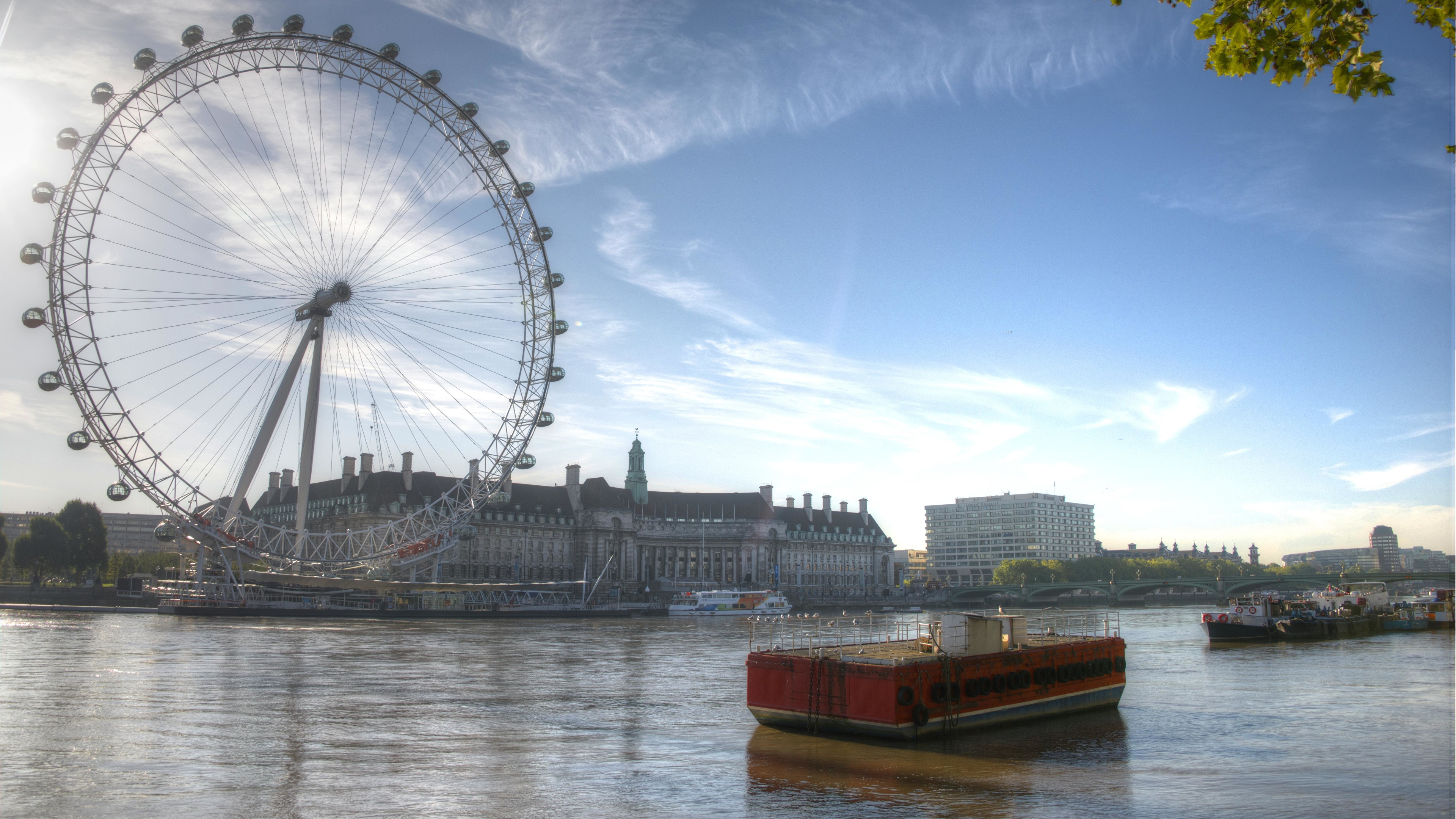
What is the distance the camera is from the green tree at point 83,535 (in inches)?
4951

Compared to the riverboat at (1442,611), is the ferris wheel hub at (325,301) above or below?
above

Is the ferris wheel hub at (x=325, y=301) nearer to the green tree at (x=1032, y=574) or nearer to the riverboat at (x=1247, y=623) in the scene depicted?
the riverboat at (x=1247, y=623)

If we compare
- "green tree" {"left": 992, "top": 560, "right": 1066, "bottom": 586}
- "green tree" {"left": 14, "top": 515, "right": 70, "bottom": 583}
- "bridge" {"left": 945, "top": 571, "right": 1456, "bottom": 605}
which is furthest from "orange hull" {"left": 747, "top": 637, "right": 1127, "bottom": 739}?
"green tree" {"left": 992, "top": 560, "right": 1066, "bottom": 586}

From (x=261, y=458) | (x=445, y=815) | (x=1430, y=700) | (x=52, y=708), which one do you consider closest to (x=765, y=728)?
(x=445, y=815)

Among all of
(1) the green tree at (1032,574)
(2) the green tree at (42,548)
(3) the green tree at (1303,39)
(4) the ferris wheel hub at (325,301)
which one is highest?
(4) the ferris wheel hub at (325,301)

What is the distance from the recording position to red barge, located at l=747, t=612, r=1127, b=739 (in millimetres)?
29266

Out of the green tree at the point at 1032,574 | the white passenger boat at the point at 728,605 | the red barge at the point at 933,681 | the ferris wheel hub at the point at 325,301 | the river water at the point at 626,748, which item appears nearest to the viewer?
the river water at the point at 626,748

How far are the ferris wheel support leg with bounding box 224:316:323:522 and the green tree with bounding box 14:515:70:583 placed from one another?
6808cm

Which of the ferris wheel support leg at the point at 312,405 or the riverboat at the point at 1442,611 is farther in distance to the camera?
the riverboat at the point at 1442,611

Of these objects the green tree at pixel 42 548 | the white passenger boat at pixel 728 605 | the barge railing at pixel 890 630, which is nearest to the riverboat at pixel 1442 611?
the barge railing at pixel 890 630

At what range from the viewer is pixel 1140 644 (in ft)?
245

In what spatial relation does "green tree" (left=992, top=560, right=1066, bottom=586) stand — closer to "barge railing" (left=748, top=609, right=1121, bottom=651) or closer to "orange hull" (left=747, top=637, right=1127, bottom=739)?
"barge railing" (left=748, top=609, right=1121, bottom=651)

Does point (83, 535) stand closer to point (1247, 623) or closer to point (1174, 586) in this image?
point (1247, 623)

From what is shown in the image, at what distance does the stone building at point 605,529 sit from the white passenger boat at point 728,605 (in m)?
18.4
